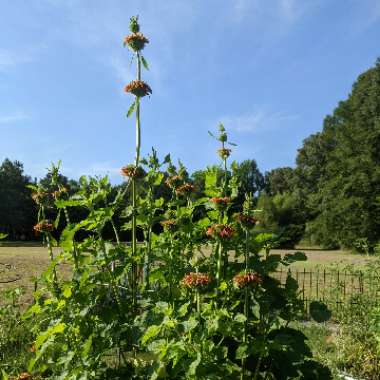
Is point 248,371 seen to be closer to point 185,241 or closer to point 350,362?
point 185,241

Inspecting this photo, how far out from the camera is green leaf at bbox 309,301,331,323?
97.1 inches

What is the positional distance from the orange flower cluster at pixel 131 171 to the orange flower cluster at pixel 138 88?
42 centimetres

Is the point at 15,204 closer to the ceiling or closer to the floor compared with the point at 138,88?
closer to the ceiling

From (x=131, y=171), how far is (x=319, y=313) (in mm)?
1282

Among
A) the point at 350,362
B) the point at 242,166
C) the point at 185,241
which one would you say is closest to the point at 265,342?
the point at 185,241

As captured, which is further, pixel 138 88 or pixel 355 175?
pixel 355 175

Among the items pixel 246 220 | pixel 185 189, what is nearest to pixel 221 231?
pixel 246 220

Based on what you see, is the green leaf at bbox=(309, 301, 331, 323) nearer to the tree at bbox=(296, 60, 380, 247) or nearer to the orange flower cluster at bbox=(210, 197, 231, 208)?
the orange flower cluster at bbox=(210, 197, 231, 208)

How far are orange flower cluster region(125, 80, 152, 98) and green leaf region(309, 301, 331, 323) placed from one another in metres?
1.51

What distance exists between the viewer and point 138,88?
2662 mm

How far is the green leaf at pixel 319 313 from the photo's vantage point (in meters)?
2.47

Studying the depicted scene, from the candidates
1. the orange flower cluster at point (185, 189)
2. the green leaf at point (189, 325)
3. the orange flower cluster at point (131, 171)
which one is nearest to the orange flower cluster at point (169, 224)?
the orange flower cluster at point (185, 189)

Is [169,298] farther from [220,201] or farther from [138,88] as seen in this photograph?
[138,88]

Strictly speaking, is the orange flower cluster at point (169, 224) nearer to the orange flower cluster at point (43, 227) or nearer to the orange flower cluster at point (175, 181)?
the orange flower cluster at point (175, 181)
